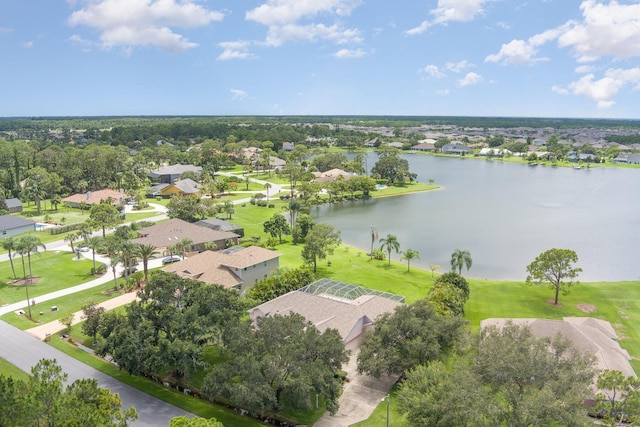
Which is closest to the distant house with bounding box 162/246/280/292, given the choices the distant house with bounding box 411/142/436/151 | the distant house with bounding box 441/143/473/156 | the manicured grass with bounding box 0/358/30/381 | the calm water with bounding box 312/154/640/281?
the manicured grass with bounding box 0/358/30/381

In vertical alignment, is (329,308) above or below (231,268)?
below

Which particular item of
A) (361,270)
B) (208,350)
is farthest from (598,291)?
(208,350)

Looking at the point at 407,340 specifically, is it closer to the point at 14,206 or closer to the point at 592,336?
the point at 592,336

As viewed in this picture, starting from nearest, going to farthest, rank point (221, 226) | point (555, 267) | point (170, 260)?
point (555, 267) → point (170, 260) → point (221, 226)

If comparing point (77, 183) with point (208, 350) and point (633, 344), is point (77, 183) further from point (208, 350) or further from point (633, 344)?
point (633, 344)

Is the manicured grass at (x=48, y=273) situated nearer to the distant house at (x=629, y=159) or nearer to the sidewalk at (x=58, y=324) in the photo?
the sidewalk at (x=58, y=324)

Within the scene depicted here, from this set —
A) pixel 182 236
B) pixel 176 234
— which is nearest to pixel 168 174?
pixel 176 234
